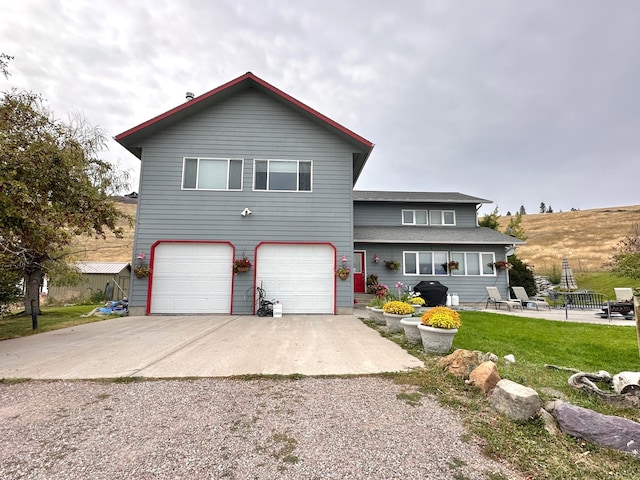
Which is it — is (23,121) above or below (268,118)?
below

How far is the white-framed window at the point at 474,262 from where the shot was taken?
43.7 feet

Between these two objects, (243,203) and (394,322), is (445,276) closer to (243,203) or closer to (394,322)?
(394,322)

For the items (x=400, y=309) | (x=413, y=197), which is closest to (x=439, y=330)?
(x=400, y=309)

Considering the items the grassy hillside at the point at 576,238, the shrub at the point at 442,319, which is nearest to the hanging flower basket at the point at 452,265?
the shrub at the point at 442,319

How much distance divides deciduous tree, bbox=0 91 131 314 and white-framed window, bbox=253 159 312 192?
14.7 feet

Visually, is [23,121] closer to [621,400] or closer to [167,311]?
[167,311]

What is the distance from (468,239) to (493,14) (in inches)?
316

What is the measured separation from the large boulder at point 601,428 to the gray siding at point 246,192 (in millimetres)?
7558

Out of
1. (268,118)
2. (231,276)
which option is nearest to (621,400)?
(231,276)

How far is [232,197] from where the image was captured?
391 inches

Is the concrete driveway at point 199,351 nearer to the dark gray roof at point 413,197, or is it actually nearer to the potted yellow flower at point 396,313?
the potted yellow flower at point 396,313

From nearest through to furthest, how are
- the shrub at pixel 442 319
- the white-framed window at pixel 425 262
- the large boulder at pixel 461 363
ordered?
the large boulder at pixel 461 363
the shrub at pixel 442 319
the white-framed window at pixel 425 262

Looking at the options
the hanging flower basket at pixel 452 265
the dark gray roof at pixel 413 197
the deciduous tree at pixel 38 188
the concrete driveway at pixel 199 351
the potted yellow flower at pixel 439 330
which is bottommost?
the concrete driveway at pixel 199 351

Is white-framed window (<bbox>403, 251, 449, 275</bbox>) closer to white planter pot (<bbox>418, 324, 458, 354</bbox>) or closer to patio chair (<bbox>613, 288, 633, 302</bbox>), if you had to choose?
patio chair (<bbox>613, 288, 633, 302</bbox>)
